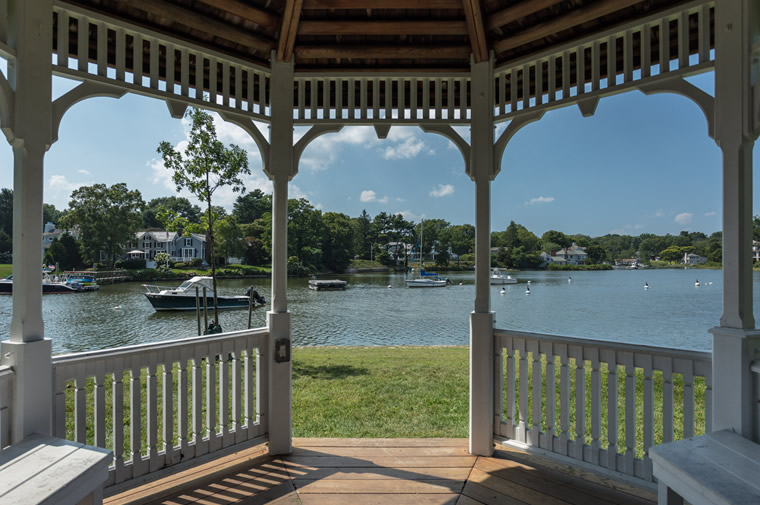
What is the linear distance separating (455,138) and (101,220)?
29.5 metres

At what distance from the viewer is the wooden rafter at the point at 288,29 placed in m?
2.62

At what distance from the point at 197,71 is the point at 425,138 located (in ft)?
167

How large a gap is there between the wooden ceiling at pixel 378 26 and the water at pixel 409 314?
344 inches

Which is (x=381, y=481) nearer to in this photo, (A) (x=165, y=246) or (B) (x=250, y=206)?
(A) (x=165, y=246)

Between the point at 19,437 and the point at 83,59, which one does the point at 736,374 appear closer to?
the point at 19,437

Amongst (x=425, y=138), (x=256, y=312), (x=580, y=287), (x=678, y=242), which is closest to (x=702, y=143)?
(x=678, y=242)

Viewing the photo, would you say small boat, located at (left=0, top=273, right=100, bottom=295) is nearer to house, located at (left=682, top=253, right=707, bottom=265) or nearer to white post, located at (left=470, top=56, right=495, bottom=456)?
white post, located at (left=470, top=56, right=495, bottom=456)

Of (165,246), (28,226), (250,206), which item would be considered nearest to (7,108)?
(28,226)

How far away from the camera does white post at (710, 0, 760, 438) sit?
1857mm

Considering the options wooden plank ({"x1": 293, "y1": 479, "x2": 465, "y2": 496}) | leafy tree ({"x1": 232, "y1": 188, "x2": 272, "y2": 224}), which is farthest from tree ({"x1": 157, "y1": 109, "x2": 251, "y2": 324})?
leafy tree ({"x1": 232, "y1": 188, "x2": 272, "y2": 224})

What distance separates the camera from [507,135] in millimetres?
2916

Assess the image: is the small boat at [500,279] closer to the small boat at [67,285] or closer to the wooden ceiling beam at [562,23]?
the small boat at [67,285]

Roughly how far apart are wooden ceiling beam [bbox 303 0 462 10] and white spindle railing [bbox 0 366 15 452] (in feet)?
8.49

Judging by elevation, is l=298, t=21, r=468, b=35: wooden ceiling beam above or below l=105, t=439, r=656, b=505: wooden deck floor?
above
